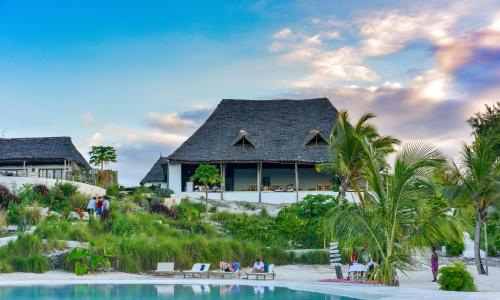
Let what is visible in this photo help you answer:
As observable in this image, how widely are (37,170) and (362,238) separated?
30259mm

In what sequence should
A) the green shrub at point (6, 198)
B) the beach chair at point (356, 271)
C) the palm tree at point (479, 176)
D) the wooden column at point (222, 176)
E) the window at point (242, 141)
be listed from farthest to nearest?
the window at point (242, 141)
the wooden column at point (222, 176)
the green shrub at point (6, 198)
the palm tree at point (479, 176)
the beach chair at point (356, 271)

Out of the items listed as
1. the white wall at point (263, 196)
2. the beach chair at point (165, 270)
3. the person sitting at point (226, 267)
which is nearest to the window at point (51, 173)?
the white wall at point (263, 196)

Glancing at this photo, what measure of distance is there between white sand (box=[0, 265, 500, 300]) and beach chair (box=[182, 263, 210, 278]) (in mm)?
768

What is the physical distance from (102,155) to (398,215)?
88.8ft

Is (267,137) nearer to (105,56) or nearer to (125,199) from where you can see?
(125,199)

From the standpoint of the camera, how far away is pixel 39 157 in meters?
43.7

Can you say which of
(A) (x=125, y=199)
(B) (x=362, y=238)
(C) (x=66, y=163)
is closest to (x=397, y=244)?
(B) (x=362, y=238)

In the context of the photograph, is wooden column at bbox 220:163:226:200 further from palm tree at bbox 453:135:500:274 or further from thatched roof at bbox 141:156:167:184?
palm tree at bbox 453:135:500:274

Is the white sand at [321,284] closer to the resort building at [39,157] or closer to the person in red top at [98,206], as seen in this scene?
the person in red top at [98,206]

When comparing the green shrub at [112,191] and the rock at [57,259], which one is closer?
the rock at [57,259]

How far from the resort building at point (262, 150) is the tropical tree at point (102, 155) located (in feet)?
12.2

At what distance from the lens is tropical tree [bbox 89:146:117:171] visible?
4234cm

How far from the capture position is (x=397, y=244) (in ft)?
65.9

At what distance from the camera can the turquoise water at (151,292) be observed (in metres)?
17.1
